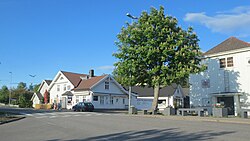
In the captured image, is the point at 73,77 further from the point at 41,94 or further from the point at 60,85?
the point at 41,94

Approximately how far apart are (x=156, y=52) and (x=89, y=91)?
23998 mm

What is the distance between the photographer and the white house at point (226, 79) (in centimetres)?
3069

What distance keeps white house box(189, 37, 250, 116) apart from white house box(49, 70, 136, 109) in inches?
776

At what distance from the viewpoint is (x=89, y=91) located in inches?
1940

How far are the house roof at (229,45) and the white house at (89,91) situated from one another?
22.3m

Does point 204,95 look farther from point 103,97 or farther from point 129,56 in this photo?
point 103,97

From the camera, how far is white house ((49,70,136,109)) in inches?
1980

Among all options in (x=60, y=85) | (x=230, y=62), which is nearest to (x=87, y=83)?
(x=60, y=85)

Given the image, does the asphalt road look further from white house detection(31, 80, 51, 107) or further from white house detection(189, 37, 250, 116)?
white house detection(31, 80, 51, 107)

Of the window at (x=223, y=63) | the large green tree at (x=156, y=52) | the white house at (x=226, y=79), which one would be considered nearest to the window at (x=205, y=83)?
the white house at (x=226, y=79)

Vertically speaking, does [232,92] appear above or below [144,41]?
below

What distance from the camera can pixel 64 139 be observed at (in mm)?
11773

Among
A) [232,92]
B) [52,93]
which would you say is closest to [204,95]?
[232,92]

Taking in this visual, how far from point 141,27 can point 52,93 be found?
37.2 metres
